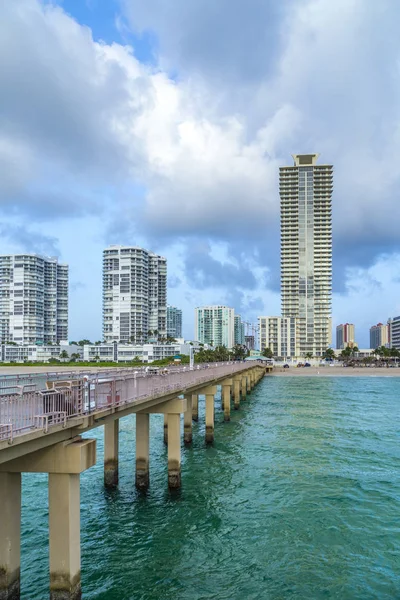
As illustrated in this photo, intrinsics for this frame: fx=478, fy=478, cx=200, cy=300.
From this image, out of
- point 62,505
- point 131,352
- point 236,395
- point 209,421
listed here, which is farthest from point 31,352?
Result: point 62,505

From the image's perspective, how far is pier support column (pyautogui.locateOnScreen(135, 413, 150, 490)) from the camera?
21.2 meters

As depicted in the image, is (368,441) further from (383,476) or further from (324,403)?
(324,403)

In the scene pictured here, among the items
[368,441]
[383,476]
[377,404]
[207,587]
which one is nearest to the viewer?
[207,587]

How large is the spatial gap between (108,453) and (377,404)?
1803 inches

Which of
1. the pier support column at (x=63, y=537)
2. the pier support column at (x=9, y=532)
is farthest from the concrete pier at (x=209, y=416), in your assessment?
the pier support column at (x=9, y=532)

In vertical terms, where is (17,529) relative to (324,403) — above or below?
above

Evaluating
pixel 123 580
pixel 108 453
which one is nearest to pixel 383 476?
pixel 108 453

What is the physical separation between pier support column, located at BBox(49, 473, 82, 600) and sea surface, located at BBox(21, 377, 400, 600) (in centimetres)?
166

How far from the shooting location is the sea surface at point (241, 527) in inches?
516

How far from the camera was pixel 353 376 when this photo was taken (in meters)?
125

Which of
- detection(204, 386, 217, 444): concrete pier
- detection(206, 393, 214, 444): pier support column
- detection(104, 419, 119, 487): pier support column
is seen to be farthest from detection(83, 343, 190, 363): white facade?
detection(104, 419, 119, 487): pier support column

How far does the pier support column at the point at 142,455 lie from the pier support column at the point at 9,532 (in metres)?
9.98

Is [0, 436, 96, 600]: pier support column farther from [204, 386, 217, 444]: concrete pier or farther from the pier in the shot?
[204, 386, 217, 444]: concrete pier

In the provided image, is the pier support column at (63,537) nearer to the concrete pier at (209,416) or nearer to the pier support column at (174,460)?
the pier support column at (174,460)
